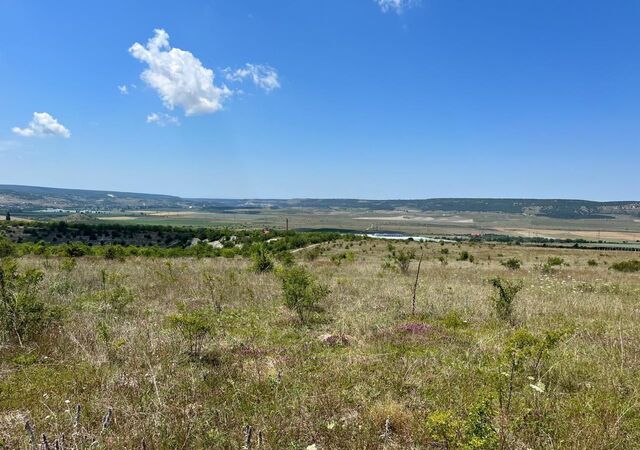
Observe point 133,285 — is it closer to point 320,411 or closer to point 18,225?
point 320,411

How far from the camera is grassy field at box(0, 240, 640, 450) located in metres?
4.25

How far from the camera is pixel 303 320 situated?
976 cm

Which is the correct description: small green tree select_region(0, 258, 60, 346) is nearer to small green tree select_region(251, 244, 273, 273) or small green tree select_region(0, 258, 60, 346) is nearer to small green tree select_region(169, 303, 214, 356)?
small green tree select_region(169, 303, 214, 356)

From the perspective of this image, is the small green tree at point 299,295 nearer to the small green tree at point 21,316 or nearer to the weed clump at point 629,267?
the small green tree at point 21,316

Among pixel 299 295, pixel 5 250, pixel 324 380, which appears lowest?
pixel 5 250

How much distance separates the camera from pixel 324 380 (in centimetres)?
590

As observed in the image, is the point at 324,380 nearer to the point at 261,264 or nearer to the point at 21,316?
the point at 21,316

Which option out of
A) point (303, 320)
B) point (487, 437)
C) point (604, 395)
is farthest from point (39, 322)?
point (604, 395)

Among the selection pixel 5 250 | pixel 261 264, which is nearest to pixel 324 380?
pixel 261 264

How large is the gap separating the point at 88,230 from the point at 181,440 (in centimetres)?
8582

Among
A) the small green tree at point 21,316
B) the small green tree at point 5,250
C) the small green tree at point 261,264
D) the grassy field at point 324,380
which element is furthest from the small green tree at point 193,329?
the small green tree at point 5,250

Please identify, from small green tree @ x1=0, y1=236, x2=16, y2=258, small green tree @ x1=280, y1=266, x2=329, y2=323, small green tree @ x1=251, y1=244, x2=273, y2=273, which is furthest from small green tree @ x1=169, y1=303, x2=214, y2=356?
small green tree @ x1=0, y1=236, x2=16, y2=258

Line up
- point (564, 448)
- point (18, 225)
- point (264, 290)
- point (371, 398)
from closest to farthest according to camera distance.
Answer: point (564, 448), point (371, 398), point (264, 290), point (18, 225)

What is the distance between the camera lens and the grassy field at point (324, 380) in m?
4.25
